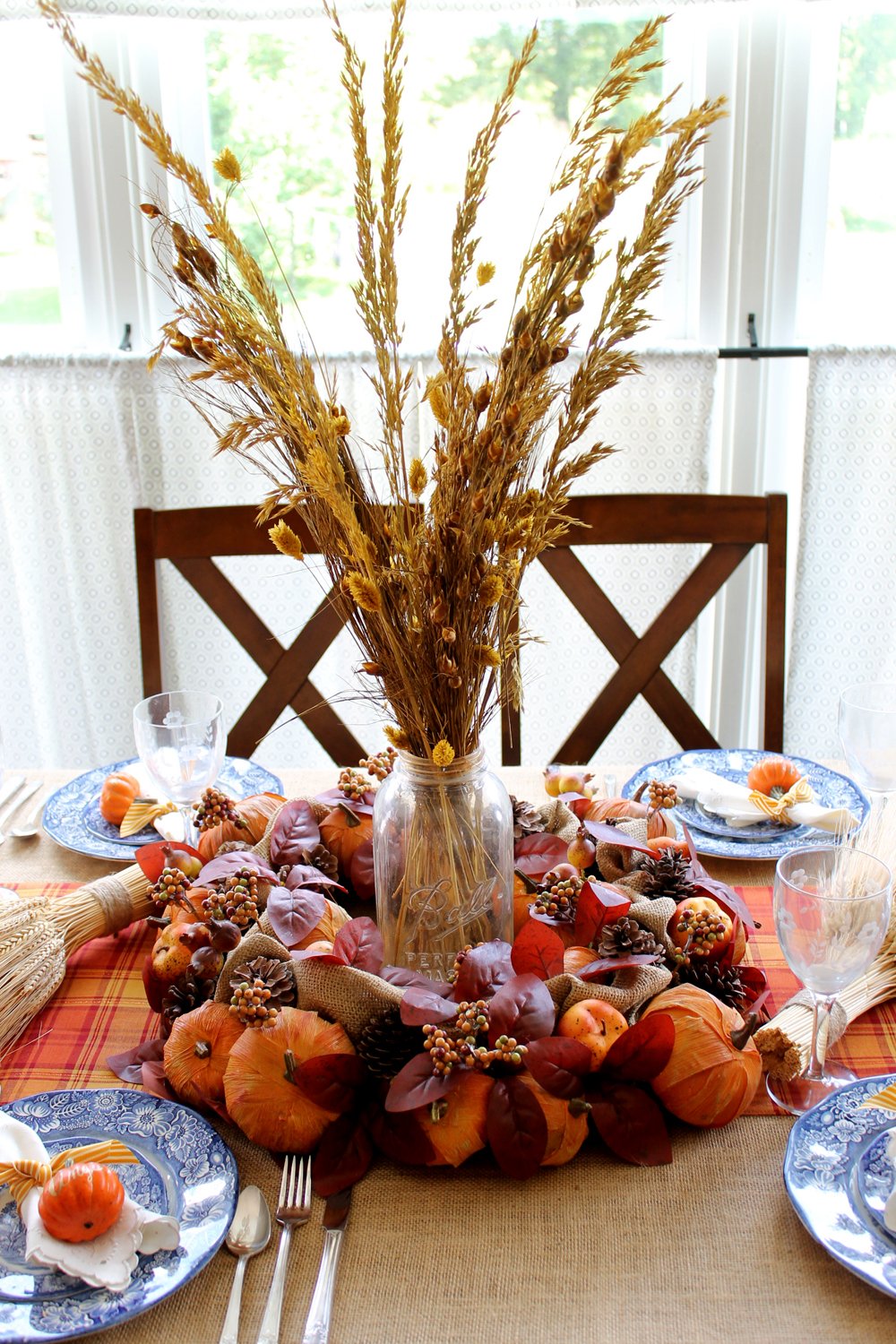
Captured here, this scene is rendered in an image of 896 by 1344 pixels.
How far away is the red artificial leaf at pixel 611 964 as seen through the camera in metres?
0.88

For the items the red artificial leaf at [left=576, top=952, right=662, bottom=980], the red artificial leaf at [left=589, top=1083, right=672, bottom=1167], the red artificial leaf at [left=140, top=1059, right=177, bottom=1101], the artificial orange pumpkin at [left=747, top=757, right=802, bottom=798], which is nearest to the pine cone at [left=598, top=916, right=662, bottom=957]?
the red artificial leaf at [left=576, top=952, right=662, bottom=980]

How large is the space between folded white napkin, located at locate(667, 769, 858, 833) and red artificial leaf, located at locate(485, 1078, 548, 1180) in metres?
0.53

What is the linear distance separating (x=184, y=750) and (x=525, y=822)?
0.33 meters

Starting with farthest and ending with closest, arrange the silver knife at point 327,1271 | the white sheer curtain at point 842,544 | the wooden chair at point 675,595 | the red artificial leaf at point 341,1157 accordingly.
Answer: the white sheer curtain at point 842,544 → the wooden chair at point 675,595 → the red artificial leaf at point 341,1157 → the silver knife at point 327,1271

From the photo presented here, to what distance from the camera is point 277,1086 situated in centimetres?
81

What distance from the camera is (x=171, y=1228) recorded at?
736mm

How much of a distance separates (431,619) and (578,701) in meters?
1.53

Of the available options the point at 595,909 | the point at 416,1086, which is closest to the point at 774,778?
the point at 595,909

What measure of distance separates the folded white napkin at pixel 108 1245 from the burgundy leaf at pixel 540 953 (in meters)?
0.30

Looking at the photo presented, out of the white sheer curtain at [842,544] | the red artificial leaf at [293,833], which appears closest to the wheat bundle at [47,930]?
the red artificial leaf at [293,833]

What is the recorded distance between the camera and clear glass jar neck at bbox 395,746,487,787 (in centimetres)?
91

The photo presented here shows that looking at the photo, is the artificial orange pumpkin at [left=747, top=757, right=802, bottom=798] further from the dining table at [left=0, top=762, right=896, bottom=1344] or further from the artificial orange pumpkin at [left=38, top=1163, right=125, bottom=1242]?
the artificial orange pumpkin at [left=38, top=1163, right=125, bottom=1242]

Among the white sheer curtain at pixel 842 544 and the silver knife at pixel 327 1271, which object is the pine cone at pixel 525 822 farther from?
the white sheer curtain at pixel 842 544

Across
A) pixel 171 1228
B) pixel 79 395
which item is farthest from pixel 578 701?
pixel 171 1228
